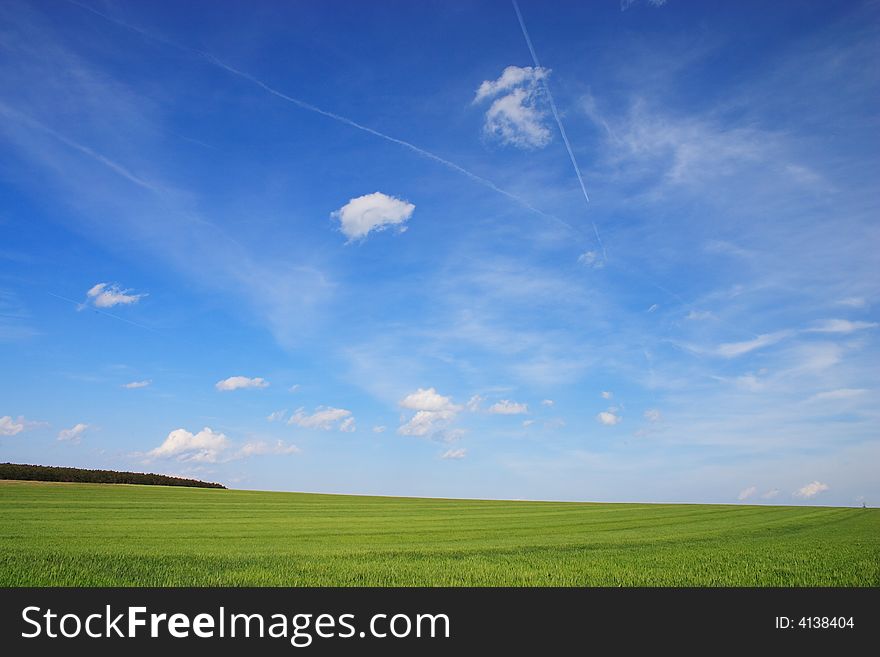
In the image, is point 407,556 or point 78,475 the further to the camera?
point 78,475

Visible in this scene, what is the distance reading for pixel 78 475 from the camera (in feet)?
299

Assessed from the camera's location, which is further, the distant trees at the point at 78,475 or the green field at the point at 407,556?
the distant trees at the point at 78,475

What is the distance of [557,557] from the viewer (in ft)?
62.8

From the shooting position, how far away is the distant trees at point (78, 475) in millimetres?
84500

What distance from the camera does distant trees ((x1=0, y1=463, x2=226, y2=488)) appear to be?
84.5 meters

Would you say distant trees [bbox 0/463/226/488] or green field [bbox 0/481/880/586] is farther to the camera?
distant trees [bbox 0/463/226/488]
